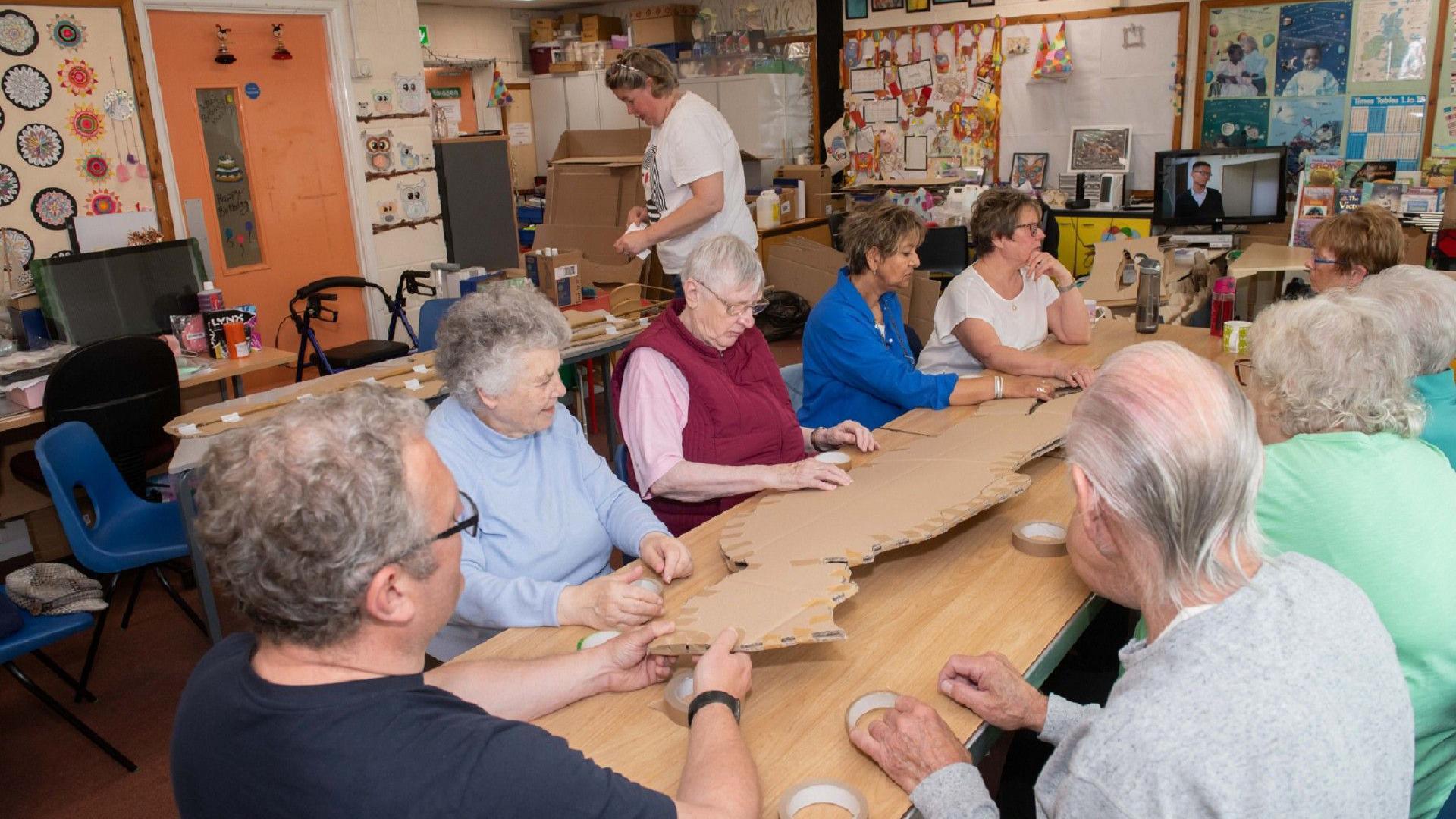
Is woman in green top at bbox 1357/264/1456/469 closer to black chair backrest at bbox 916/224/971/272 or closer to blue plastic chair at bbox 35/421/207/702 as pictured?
blue plastic chair at bbox 35/421/207/702

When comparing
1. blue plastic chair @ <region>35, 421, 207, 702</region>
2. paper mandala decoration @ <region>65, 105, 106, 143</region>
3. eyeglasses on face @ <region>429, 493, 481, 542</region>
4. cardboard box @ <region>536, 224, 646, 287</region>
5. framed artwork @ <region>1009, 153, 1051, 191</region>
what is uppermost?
paper mandala decoration @ <region>65, 105, 106, 143</region>

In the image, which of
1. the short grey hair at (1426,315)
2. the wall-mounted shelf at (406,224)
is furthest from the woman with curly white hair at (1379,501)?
the wall-mounted shelf at (406,224)

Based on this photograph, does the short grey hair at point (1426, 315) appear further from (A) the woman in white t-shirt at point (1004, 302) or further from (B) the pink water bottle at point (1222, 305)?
(B) the pink water bottle at point (1222, 305)

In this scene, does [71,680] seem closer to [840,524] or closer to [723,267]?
[723,267]

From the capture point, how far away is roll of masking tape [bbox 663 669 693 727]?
57.6 inches

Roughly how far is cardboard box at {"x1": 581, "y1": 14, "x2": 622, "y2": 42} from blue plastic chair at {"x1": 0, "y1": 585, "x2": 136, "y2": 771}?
7.85m

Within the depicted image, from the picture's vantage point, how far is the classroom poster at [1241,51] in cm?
601

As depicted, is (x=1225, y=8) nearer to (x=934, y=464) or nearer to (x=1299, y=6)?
(x=1299, y=6)

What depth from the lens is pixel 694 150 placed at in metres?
3.96

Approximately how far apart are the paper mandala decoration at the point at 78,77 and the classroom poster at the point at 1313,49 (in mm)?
6375

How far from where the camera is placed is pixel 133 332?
449 cm

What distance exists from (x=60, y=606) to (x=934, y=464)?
7.47 feet

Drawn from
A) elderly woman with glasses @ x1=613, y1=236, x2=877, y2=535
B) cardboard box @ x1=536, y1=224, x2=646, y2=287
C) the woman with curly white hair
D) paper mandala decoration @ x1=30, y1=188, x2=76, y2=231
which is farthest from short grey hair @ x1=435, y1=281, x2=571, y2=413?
cardboard box @ x1=536, y1=224, x2=646, y2=287

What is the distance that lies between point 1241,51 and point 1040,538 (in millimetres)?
5397
